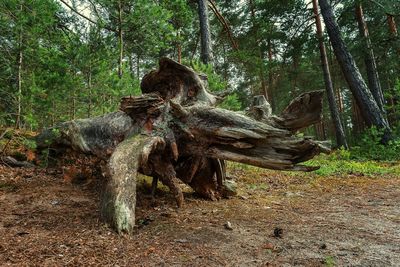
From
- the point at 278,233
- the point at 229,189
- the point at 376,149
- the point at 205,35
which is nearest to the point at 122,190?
the point at 278,233

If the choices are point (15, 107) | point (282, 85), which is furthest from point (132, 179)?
point (282, 85)

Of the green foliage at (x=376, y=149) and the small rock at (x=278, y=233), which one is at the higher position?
the green foliage at (x=376, y=149)

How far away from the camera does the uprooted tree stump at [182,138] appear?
137 inches

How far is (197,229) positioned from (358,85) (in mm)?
9700

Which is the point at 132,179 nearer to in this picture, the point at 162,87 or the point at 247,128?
the point at 247,128

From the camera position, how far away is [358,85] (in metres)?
10.6

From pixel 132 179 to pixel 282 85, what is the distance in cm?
2756

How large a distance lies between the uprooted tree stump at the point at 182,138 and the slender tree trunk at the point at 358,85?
24.6 ft

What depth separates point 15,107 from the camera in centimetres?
490

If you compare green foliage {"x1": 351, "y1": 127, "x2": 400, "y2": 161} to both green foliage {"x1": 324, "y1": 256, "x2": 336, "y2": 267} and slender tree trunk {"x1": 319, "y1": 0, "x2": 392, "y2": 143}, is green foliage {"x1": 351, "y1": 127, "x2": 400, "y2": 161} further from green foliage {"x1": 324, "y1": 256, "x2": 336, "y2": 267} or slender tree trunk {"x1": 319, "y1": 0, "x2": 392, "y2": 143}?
green foliage {"x1": 324, "y1": 256, "x2": 336, "y2": 267}

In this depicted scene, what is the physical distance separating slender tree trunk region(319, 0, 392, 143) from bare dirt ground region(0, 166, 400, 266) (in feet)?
19.7

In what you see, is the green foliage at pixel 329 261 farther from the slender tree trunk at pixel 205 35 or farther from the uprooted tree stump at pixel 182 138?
the slender tree trunk at pixel 205 35

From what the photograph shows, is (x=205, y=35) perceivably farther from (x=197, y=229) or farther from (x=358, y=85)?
(x=197, y=229)

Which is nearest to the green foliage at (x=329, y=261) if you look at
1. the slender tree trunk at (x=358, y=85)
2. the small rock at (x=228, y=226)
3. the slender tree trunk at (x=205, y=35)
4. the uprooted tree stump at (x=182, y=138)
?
the small rock at (x=228, y=226)
